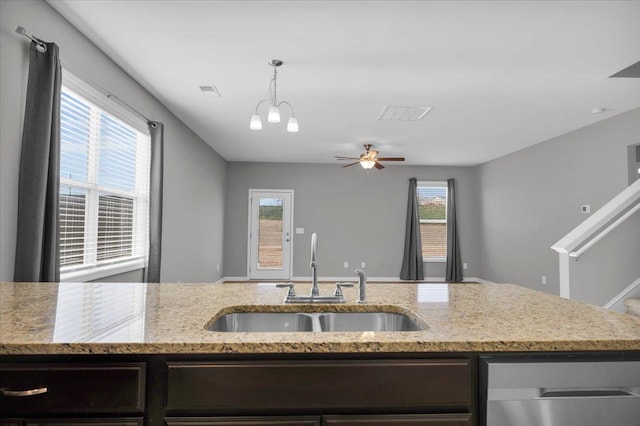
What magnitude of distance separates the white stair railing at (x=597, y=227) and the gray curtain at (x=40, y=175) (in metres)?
3.94

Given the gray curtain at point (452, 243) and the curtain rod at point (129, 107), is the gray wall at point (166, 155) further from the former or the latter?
the gray curtain at point (452, 243)

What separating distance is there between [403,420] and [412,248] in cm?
691

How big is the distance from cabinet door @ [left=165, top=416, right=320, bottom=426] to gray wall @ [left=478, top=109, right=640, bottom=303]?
310cm

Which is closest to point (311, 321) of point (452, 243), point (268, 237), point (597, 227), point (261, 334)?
point (261, 334)

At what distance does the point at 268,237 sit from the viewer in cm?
775

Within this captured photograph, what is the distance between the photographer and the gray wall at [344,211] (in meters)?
7.74

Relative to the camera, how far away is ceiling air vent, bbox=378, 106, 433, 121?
4199 millimetres

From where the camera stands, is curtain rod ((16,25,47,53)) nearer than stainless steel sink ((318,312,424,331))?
No

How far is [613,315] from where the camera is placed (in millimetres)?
1261

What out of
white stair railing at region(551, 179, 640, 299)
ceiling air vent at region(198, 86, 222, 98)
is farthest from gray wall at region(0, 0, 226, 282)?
white stair railing at region(551, 179, 640, 299)

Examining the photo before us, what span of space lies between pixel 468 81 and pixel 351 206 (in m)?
4.63

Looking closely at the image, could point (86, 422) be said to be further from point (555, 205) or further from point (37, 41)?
point (555, 205)

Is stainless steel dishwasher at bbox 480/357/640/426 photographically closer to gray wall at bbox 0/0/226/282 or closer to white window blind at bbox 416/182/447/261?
gray wall at bbox 0/0/226/282

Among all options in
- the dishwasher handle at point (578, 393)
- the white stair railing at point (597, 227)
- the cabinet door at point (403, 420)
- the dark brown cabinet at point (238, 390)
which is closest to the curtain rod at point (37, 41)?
the dark brown cabinet at point (238, 390)
